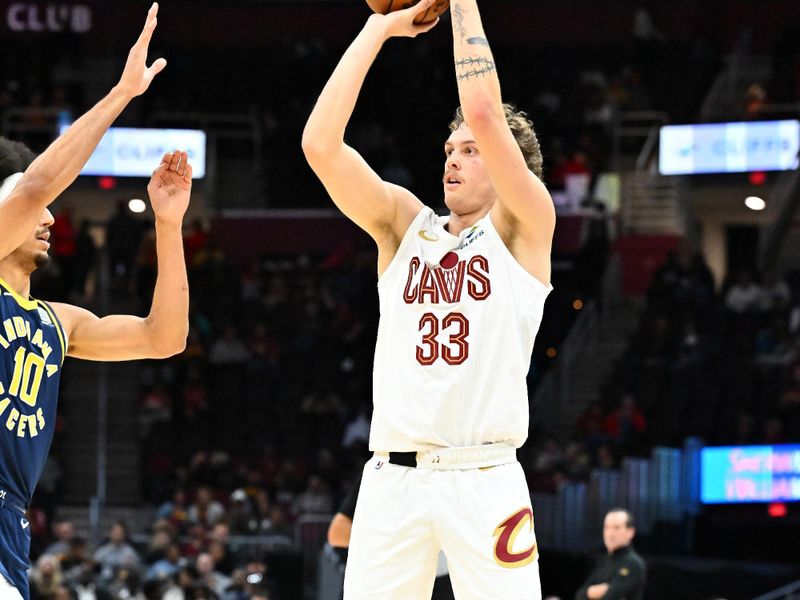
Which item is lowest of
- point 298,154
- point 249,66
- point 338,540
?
point 338,540

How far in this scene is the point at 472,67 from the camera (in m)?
4.93

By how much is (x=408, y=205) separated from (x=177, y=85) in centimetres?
2240

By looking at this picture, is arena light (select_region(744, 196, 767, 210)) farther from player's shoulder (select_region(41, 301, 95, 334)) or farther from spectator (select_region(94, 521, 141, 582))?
player's shoulder (select_region(41, 301, 95, 334))

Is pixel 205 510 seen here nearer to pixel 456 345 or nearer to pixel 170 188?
pixel 170 188

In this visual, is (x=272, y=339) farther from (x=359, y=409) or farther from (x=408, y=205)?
(x=408, y=205)

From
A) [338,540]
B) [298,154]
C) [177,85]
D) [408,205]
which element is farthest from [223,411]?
[408,205]

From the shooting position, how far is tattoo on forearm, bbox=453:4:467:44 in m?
4.98

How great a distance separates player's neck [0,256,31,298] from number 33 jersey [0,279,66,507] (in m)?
0.03

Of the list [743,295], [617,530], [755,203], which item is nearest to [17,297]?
[617,530]

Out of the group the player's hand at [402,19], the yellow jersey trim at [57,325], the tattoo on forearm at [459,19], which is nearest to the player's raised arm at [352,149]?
the player's hand at [402,19]

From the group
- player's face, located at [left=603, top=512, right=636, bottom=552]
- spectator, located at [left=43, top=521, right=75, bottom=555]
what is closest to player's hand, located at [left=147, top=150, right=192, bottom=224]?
player's face, located at [left=603, top=512, right=636, bottom=552]

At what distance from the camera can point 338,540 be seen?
8281 mm

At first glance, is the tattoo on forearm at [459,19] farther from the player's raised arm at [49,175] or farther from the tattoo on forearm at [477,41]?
the player's raised arm at [49,175]

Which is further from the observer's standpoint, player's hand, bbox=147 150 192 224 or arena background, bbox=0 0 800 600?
arena background, bbox=0 0 800 600
